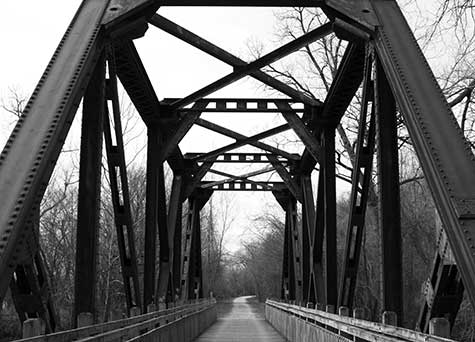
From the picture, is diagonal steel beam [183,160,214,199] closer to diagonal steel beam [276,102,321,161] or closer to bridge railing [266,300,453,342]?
bridge railing [266,300,453,342]

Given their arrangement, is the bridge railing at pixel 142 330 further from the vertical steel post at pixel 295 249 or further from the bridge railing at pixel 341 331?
the vertical steel post at pixel 295 249

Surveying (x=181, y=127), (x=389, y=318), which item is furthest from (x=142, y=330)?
(x=181, y=127)

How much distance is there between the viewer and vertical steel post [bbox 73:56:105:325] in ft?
27.8

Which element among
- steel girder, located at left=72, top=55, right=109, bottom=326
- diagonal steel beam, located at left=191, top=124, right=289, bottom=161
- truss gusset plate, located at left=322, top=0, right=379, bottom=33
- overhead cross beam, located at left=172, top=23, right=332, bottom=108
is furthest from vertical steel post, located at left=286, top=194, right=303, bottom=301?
steel girder, located at left=72, top=55, right=109, bottom=326

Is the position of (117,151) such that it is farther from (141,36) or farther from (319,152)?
(319,152)

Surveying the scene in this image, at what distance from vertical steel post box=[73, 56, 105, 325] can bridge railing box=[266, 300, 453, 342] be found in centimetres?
329

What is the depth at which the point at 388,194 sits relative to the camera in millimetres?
8719

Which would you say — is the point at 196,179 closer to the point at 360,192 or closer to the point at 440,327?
the point at 360,192

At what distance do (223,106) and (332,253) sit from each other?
4.31m

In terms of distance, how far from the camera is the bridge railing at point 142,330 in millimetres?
6445

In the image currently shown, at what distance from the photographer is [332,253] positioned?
14906 millimetres

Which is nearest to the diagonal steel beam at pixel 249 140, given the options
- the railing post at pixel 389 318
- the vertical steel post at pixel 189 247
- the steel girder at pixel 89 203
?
the vertical steel post at pixel 189 247

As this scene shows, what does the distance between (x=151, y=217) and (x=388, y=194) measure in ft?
24.9

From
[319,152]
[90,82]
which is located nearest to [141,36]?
[90,82]
